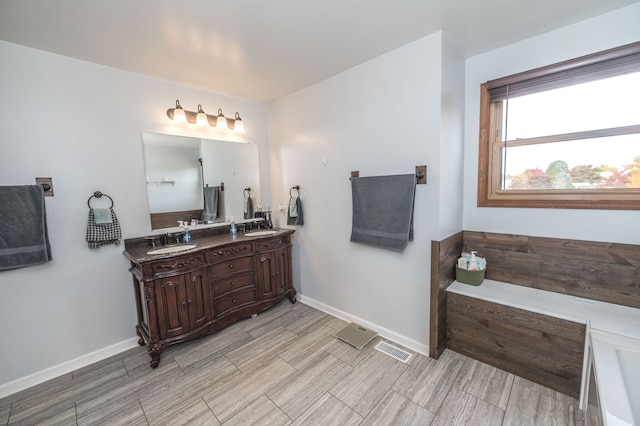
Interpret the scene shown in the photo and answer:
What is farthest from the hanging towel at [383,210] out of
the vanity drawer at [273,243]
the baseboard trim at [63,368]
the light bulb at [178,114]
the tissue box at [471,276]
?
the baseboard trim at [63,368]

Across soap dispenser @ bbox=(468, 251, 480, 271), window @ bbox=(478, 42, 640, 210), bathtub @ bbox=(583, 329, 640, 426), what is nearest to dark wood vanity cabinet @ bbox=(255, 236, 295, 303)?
soap dispenser @ bbox=(468, 251, 480, 271)

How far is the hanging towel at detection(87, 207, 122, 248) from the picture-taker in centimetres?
211

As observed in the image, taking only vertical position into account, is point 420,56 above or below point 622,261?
above

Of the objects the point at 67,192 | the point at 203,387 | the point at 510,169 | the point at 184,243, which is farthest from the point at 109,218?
the point at 510,169

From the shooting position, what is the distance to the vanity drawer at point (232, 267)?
2.42m

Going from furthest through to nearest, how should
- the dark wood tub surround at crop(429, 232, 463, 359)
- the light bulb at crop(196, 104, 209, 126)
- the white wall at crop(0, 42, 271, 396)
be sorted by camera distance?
the light bulb at crop(196, 104, 209, 126) < the dark wood tub surround at crop(429, 232, 463, 359) < the white wall at crop(0, 42, 271, 396)

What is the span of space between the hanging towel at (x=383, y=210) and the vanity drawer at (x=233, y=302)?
1.27 m

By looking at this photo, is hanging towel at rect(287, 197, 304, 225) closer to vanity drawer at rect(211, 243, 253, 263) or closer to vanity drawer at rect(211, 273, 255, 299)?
vanity drawer at rect(211, 243, 253, 263)

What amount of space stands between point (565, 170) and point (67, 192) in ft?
13.2

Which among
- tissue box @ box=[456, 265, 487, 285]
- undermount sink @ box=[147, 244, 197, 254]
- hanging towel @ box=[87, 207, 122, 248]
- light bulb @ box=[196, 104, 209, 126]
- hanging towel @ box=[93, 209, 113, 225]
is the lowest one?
tissue box @ box=[456, 265, 487, 285]

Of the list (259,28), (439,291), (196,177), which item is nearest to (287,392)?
(439,291)

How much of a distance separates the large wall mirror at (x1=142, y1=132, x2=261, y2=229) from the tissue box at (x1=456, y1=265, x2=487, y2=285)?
2.44 m

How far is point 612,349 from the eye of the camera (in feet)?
4.61

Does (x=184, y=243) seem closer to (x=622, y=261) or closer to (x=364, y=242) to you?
(x=364, y=242)
